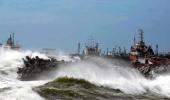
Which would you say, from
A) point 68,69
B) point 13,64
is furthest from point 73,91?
point 13,64

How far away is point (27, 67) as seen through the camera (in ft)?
175

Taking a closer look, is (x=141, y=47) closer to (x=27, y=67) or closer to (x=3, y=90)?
(x=27, y=67)

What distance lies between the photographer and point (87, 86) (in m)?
36.2

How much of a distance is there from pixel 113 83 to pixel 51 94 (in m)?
12.3

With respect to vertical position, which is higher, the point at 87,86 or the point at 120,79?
the point at 87,86

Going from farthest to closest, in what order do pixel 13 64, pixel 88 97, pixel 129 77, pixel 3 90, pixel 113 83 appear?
pixel 13 64 → pixel 129 77 → pixel 113 83 → pixel 88 97 → pixel 3 90

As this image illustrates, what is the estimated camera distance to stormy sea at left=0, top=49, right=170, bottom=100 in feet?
94.2

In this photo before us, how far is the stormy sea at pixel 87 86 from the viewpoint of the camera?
28.7m

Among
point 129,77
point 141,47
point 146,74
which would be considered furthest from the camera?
point 141,47

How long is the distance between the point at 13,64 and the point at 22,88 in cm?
4262

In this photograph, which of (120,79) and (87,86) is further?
(120,79)

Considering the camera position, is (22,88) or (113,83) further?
(113,83)

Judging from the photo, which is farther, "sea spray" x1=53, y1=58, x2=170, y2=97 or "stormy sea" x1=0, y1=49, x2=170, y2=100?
"sea spray" x1=53, y1=58, x2=170, y2=97

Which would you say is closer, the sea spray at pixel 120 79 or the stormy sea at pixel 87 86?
the stormy sea at pixel 87 86
